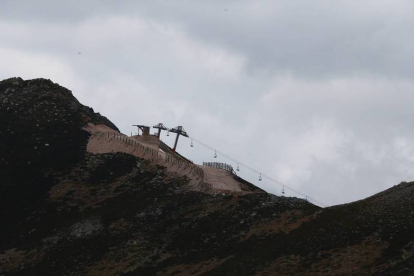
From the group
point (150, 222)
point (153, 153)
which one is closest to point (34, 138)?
point (153, 153)

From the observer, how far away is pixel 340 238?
60.2 m

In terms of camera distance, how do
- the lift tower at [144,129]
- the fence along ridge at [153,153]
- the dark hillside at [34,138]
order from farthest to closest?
the lift tower at [144,129], the dark hillside at [34,138], the fence along ridge at [153,153]

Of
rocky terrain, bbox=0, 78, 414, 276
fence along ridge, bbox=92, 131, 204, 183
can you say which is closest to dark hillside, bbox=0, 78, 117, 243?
rocky terrain, bbox=0, 78, 414, 276

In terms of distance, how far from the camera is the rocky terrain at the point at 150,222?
58719 millimetres

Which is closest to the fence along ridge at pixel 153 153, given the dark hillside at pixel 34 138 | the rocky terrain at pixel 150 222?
the rocky terrain at pixel 150 222

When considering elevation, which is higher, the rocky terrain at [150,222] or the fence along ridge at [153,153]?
the fence along ridge at [153,153]

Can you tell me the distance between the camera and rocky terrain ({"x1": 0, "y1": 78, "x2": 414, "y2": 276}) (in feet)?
193

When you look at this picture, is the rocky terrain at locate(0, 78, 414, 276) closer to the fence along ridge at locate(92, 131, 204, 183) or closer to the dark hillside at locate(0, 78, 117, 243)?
the dark hillside at locate(0, 78, 117, 243)

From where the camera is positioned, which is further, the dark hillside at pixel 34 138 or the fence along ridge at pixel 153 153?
the dark hillside at pixel 34 138

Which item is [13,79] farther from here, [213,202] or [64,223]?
[213,202]

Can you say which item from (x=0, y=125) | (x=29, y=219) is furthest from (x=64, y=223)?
(x=0, y=125)

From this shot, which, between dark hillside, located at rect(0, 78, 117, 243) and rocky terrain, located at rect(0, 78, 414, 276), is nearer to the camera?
rocky terrain, located at rect(0, 78, 414, 276)

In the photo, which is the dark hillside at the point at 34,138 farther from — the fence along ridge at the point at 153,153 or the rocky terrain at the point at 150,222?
the fence along ridge at the point at 153,153

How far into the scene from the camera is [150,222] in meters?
78.1
